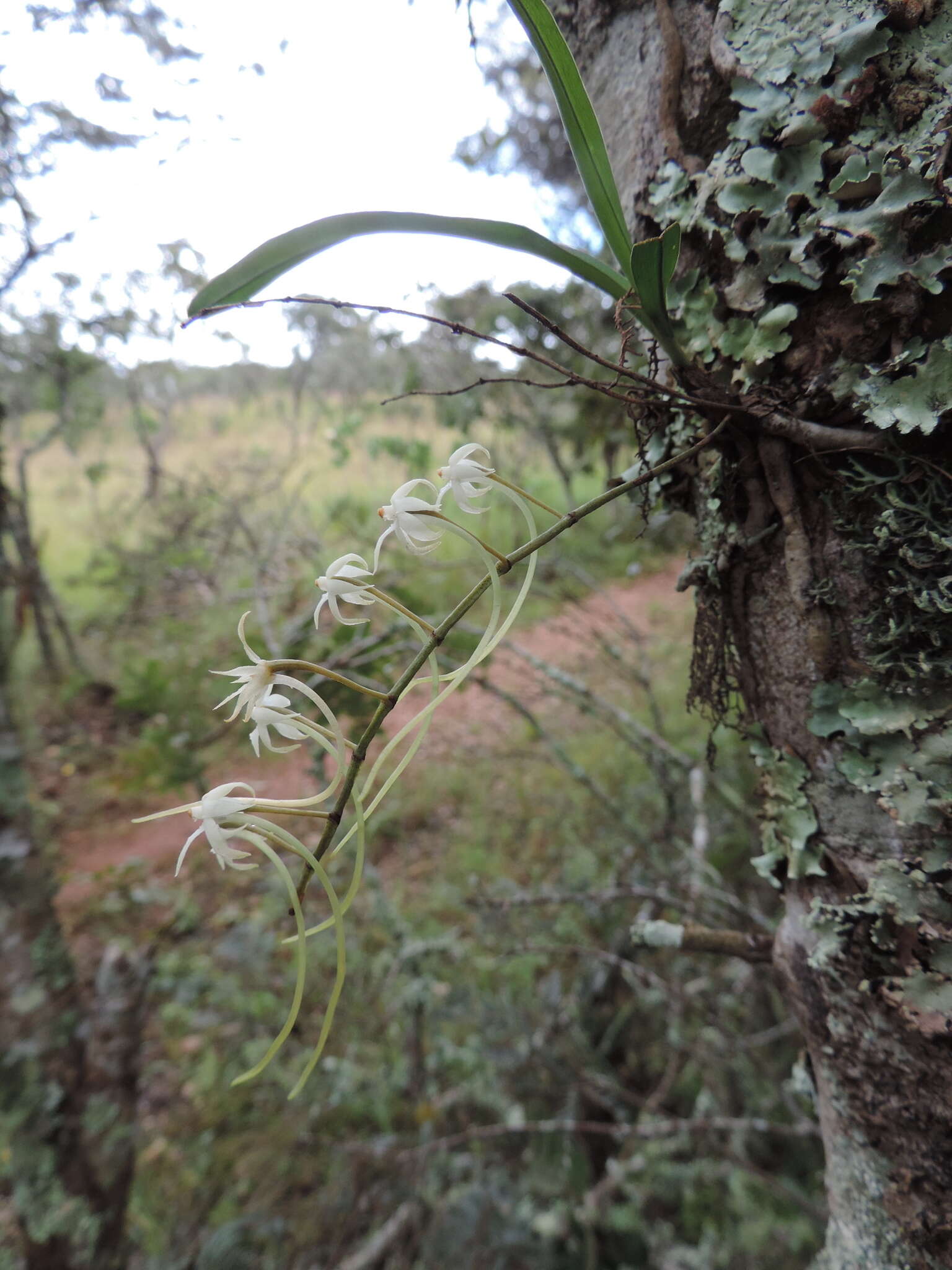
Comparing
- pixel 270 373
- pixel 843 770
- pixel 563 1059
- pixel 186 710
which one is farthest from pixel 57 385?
pixel 270 373

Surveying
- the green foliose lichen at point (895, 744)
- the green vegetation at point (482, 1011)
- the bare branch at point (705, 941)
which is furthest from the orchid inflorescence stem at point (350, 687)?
the green vegetation at point (482, 1011)

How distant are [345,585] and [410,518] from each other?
6cm

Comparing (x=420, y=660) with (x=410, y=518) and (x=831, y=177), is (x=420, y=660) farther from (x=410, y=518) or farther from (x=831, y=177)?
(x=831, y=177)

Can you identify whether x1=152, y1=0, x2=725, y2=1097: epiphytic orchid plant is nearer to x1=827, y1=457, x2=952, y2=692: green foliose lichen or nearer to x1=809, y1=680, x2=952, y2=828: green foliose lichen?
x1=827, y1=457, x2=952, y2=692: green foliose lichen

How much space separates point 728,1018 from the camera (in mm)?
1724

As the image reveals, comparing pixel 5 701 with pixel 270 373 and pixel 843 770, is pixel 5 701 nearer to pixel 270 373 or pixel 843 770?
pixel 843 770

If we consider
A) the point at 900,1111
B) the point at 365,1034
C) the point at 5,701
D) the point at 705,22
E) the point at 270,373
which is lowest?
the point at 365,1034

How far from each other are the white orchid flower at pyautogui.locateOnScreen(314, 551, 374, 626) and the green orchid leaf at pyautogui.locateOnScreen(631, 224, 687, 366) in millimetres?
271

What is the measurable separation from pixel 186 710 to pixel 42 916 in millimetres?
1421

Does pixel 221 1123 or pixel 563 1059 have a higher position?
pixel 563 1059

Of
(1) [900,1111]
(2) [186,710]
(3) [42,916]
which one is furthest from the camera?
(2) [186,710]

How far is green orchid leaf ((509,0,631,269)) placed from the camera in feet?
1.39

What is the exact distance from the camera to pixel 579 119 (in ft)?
1.50

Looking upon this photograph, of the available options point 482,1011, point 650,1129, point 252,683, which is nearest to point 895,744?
point 252,683
